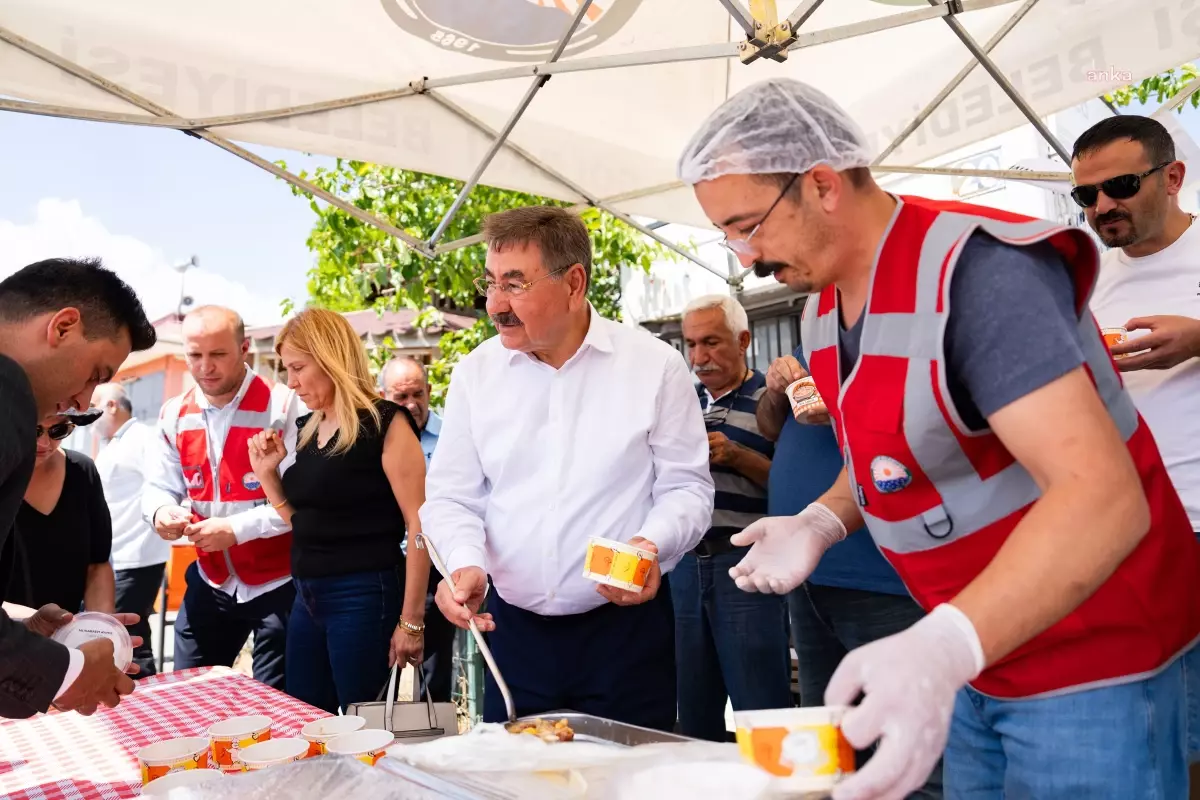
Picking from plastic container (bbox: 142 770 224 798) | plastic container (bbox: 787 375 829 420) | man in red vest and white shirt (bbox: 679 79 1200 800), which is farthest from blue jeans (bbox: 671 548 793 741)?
plastic container (bbox: 142 770 224 798)

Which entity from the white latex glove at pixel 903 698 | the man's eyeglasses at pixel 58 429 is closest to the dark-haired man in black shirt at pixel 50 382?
the man's eyeglasses at pixel 58 429

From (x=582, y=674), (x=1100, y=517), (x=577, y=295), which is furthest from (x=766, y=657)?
(x=1100, y=517)

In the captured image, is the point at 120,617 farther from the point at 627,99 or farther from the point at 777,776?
the point at 627,99

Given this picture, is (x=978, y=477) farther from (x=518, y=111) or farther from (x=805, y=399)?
(x=518, y=111)

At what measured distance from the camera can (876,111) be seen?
176 inches

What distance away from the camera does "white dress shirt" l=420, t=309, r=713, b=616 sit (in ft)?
7.49

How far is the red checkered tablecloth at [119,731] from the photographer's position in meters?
1.75

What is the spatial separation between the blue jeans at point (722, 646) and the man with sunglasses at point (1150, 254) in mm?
1677

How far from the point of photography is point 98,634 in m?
1.85

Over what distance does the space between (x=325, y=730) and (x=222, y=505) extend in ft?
7.74

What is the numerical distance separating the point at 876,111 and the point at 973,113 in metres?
0.48

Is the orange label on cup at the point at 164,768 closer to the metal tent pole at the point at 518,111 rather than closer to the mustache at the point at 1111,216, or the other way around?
the mustache at the point at 1111,216

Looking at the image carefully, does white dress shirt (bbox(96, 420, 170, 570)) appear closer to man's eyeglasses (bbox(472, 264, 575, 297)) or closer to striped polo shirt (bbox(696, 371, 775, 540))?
striped polo shirt (bbox(696, 371, 775, 540))

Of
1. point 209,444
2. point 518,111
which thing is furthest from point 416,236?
point 209,444
